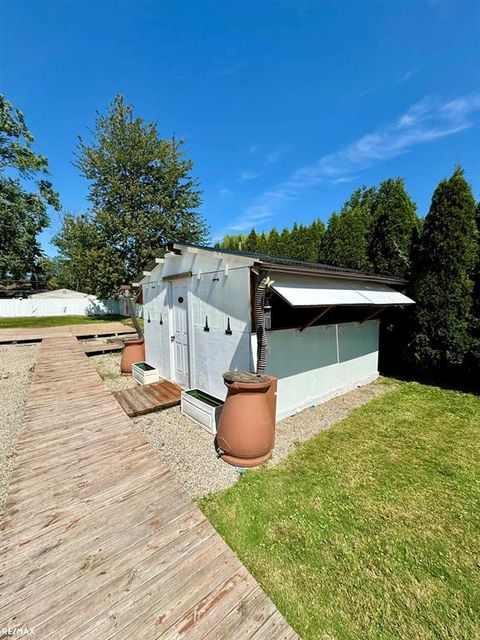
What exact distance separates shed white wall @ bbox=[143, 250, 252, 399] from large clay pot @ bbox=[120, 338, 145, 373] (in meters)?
2.33

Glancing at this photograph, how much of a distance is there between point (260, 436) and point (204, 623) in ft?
7.23

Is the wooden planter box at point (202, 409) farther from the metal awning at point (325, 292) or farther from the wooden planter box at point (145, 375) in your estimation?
the metal awning at point (325, 292)

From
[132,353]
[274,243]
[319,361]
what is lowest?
[132,353]

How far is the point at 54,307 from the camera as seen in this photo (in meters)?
29.1

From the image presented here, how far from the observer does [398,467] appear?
3.94 meters

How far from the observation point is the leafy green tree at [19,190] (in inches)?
831

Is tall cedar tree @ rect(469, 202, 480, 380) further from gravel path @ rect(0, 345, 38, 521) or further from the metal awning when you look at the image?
gravel path @ rect(0, 345, 38, 521)

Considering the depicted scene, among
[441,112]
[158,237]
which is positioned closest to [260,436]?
[441,112]

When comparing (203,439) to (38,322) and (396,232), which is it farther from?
(38,322)

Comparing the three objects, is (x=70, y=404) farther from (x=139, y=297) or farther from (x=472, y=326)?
(x=472, y=326)

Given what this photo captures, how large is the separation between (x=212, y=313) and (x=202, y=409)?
196cm

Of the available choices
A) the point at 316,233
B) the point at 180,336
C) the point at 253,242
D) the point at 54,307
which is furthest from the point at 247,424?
the point at 54,307

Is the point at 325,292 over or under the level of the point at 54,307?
over

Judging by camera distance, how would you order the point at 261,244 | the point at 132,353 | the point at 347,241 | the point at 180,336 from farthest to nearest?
the point at 261,244, the point at 347,241, the point at 132,353, the point at 180,336
